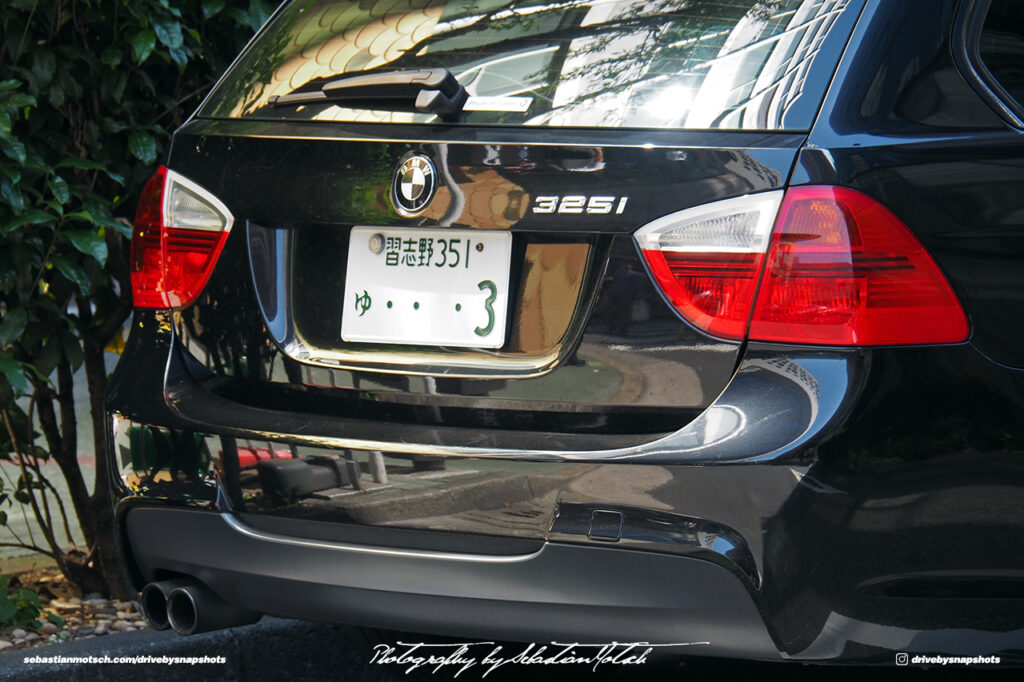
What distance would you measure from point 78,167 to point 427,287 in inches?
64.3

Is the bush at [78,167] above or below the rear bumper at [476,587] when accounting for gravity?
above

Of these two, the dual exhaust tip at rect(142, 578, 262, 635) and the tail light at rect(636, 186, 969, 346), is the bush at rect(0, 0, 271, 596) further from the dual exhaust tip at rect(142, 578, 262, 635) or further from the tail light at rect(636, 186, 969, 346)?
the tail light at rect(636, 186, 969, 346)

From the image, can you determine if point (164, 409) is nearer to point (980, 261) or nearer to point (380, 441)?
point (380, 441)

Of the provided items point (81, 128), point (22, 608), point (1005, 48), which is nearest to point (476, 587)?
point (1005, 48)

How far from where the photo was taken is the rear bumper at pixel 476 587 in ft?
6.29

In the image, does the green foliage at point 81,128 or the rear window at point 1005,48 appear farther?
the green foliage at point 81,128

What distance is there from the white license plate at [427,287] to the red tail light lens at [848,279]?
1.44 feet

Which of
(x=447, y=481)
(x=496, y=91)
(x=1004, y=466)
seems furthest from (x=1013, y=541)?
(x=496, y=91)

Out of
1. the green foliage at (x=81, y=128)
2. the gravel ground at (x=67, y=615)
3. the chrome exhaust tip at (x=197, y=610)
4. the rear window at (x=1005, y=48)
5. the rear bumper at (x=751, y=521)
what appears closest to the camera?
the rear bumper at (x=751, y=521)

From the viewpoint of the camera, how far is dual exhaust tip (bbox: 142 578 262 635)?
232cm

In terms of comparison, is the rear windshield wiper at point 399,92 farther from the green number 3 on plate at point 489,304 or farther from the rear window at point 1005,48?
the rear window at point 1005,48

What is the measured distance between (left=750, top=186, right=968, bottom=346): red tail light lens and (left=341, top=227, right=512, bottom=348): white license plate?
1.44 feet

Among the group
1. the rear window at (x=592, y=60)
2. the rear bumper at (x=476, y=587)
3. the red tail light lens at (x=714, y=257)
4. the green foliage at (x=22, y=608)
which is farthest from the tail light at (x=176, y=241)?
the green foliage at (x=22, y=608)
